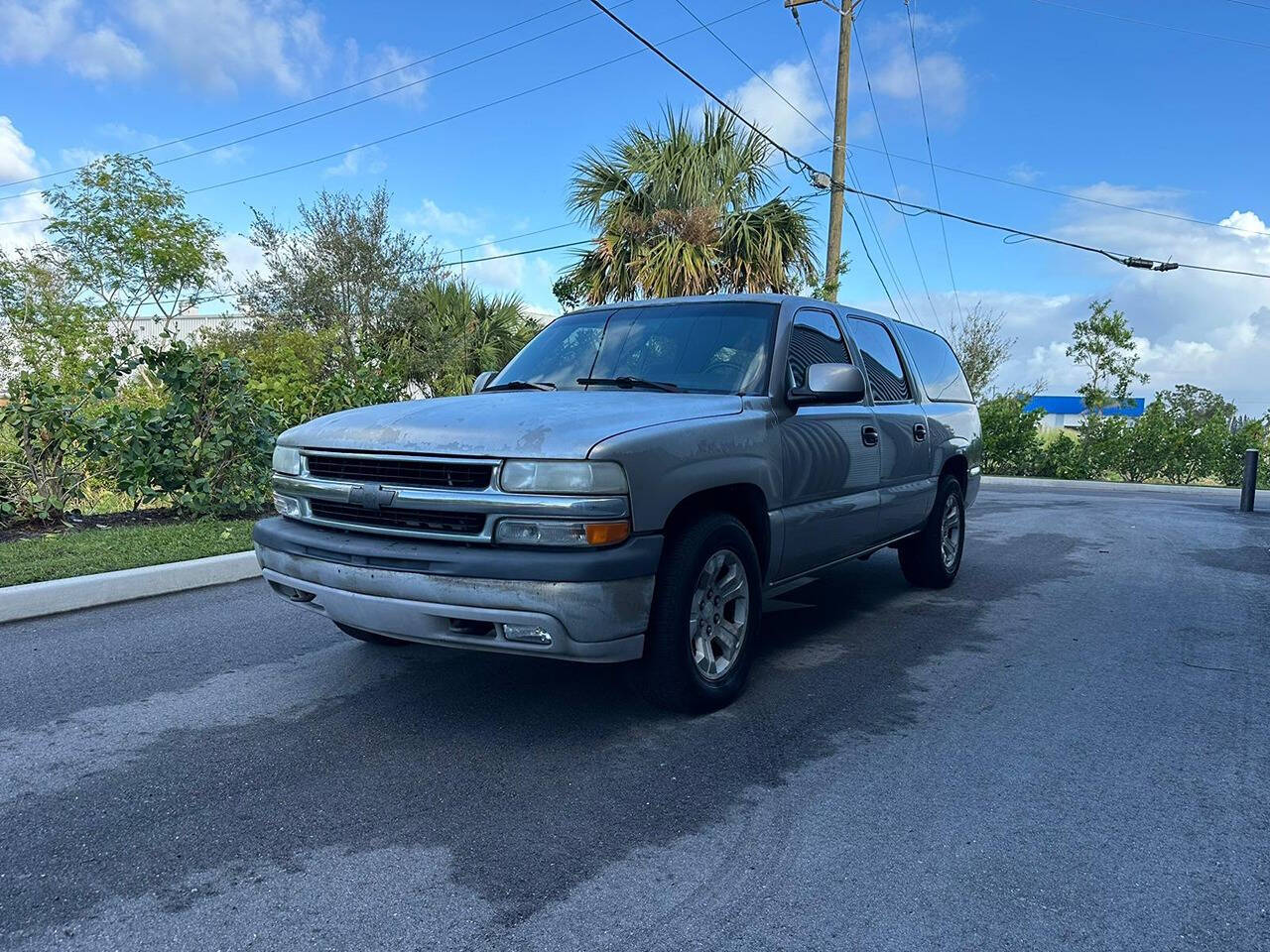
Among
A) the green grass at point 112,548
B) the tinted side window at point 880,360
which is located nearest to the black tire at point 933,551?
the tinted side window at point 880,360

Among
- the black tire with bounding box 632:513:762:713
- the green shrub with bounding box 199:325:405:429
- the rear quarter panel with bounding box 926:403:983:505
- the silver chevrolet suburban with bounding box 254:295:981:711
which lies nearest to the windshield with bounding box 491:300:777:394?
the silver chevrolet suburban with bounding box 254:295:981:711

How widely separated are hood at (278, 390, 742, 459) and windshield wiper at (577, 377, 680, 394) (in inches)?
4.2

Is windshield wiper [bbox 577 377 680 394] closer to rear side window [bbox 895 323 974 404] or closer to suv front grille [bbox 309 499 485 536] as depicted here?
suv front grille [bbox 309 499 485 536]

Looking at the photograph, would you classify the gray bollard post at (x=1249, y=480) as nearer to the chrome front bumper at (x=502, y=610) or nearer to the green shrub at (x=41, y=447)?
the chrome front bumper at (x=502, y=610)

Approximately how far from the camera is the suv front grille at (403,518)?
346 centimetres

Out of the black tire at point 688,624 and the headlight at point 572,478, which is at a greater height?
the headlight at point 572,478

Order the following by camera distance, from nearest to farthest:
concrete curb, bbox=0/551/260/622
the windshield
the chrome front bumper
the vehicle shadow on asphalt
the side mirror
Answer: the vehicle shadow on asphalt
the chrome front bumper
the side mirror
the windshield
concrete curb, bbox=0/551/260/622

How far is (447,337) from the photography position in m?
19.5

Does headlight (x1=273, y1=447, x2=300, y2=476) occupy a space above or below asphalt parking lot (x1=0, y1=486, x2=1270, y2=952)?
above

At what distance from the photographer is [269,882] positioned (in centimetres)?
263

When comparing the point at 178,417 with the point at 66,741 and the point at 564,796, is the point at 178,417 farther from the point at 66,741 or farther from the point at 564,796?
the point at 564,796

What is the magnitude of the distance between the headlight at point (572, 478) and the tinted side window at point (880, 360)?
2.74 meters

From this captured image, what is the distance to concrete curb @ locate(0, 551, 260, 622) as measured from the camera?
5.59 m

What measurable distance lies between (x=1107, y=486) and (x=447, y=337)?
13.6 metres
